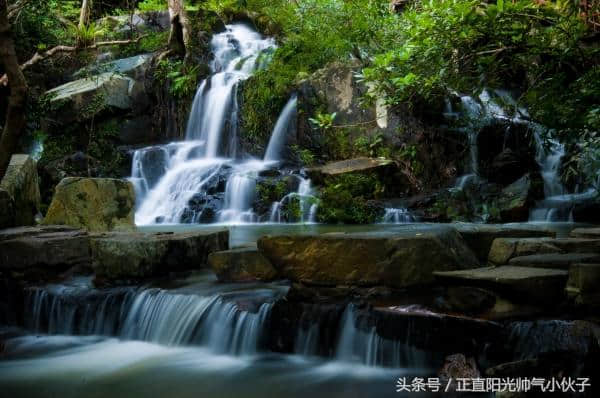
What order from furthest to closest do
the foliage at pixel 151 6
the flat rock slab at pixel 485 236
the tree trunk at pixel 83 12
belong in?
the foliage at pixel 151 6 → the tree trunk at pixel 83 12 → the flat rock slab at pixel 485 236

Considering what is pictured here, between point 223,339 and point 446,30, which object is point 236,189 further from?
point 446,30

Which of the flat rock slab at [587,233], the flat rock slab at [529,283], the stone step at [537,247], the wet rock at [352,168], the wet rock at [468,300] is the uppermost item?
the wet rock at [352,168]

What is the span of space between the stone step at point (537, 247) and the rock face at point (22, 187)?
21.2 feet

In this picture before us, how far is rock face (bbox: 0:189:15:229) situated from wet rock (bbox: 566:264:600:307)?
6974 millimetres

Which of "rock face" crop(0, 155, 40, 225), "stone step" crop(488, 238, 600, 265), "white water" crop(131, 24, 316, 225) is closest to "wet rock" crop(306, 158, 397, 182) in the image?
"white water" crop(131, 24, 316, 225)

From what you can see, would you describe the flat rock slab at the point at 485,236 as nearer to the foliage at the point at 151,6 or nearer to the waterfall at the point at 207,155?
the waterfall at the point at 207,155

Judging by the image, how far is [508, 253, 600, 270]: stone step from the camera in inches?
169

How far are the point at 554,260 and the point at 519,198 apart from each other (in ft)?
24.9

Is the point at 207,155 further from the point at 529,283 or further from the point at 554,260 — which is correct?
the point at 529,283

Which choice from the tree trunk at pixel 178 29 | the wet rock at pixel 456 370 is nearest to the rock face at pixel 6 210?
the wet rock at pixel 456 370

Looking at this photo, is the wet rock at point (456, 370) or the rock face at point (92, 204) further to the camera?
the rock face at point (92, 204)

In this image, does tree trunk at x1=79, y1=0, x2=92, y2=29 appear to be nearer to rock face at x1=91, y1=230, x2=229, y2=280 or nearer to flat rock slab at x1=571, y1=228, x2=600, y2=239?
rock face at x1=91, y1=230, x2=229, y2=280

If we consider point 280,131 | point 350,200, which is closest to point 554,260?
point 350,200

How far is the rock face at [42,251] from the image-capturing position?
249 inches
